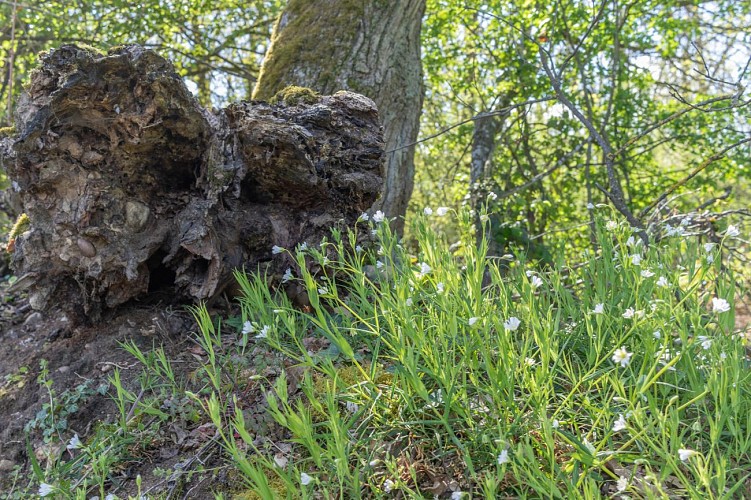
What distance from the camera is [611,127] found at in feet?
23.0

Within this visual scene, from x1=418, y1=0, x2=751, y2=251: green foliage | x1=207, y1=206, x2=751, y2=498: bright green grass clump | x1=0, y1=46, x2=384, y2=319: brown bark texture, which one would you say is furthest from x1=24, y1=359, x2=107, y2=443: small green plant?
x1=418, y1=0, x2=751, y2=251: green foliage

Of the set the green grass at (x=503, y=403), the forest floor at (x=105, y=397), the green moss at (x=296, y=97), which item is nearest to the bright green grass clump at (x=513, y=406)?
the green grass at (x=503, y=403)

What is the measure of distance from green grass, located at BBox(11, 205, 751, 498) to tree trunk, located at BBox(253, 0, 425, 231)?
2.01 meters

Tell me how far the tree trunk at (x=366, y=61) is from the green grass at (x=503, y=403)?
6.61 ft

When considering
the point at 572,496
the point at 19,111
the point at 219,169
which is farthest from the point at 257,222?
the point at 572,496

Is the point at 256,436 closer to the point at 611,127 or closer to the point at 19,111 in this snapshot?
the point at 19,111

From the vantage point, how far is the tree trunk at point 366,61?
4.24 metres

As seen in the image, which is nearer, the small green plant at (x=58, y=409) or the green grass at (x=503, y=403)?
the green grass at (x=503, y=403)

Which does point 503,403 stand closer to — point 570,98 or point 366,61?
point 366,61

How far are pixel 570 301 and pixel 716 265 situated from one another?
59 centimetres

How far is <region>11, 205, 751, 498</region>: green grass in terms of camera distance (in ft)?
5.65

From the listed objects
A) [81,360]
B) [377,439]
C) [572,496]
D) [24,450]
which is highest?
[572,496]

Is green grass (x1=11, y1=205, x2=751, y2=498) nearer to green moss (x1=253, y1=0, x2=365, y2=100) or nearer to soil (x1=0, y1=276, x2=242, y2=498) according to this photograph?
soil (x1=0, y1=276, x2=242, y2=498)

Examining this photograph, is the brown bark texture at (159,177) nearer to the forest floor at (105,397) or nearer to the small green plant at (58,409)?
the forest floor at (105,397)
